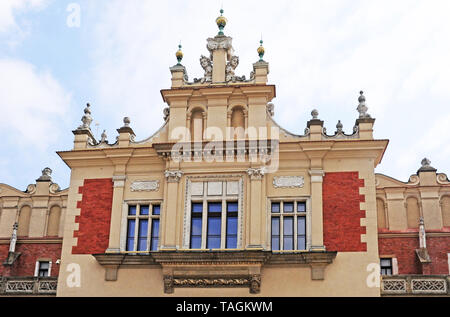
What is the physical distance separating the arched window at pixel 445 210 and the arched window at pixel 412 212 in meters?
1.24

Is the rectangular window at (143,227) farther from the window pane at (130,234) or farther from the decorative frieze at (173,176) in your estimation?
the decorative frieze at (173,176)

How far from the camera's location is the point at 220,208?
1082 inches

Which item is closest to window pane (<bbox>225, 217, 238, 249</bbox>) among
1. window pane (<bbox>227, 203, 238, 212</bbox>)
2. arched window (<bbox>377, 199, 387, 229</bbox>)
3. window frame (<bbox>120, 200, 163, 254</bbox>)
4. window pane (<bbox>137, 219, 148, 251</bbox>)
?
window pane (<bbox>227, 203, 238, 212</bbox>)

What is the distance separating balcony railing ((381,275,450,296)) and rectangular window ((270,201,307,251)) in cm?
356

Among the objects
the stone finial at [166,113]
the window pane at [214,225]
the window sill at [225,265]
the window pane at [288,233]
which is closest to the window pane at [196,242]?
the window pane at [214,225]

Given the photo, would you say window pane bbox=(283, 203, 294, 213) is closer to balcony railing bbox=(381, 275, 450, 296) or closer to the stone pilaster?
the stone pilaster

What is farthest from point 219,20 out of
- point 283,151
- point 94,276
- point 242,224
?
point 94,276

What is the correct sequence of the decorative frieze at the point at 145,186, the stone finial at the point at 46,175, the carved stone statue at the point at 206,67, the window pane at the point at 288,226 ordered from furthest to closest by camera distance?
1. the stone finial at the point at 46,175
2. the carved stone statue at the point at 206,67
3. the decorative frieze at the point at 145,186
4. the window pane at the point at 288,226

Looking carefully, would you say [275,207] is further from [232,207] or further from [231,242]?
[231,242]

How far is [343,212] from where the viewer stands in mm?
26844

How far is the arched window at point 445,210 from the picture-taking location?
33.9 metres

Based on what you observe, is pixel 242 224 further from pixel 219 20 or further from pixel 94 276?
pixel 219 20

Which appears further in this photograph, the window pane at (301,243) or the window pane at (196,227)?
the window pane at (196,227)
